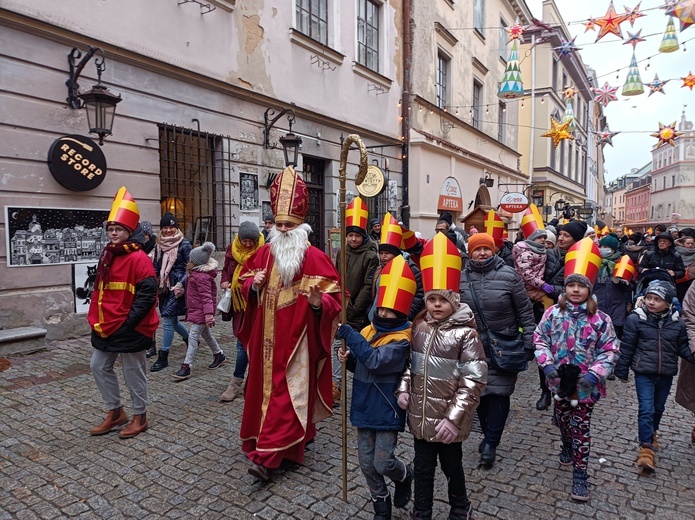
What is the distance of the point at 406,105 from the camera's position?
48.0ft

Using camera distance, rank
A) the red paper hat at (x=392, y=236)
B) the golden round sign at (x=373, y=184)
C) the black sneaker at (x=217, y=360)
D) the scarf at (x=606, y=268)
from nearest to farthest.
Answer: the red paper hat at (x=392, y=236)
the black sneaker at (x=217, y=360)
the scarf at (x=606, y=268)
the golden round sign at (x=373, y=184)

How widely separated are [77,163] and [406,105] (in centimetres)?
1007

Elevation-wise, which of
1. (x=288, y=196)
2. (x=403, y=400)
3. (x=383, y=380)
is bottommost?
(x=403, y=400)

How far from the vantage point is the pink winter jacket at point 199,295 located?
222 inches

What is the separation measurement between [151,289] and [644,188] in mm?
84487

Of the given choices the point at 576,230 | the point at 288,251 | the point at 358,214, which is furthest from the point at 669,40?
the point at 288,251

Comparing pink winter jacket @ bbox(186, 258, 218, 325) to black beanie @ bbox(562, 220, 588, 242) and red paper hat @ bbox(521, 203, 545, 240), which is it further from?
red paper hat @ bbox(521, 203, 545, 240)

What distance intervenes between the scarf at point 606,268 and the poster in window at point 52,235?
22.6ft

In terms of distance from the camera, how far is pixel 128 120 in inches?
295

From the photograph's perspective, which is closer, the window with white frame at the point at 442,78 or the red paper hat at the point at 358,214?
the red paper hat at the point at 358,214

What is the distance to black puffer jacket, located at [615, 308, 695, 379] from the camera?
376 cm

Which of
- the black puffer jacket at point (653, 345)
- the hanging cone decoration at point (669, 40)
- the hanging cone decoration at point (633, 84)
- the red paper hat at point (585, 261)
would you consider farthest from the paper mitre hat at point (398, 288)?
the hanging cone decoration at point (633, 84)

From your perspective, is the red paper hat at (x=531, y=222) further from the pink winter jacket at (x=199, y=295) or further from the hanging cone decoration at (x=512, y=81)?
the hanging cone decoration at (x=512, y=81)

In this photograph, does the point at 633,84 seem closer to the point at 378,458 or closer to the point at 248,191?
the point at 248,191
